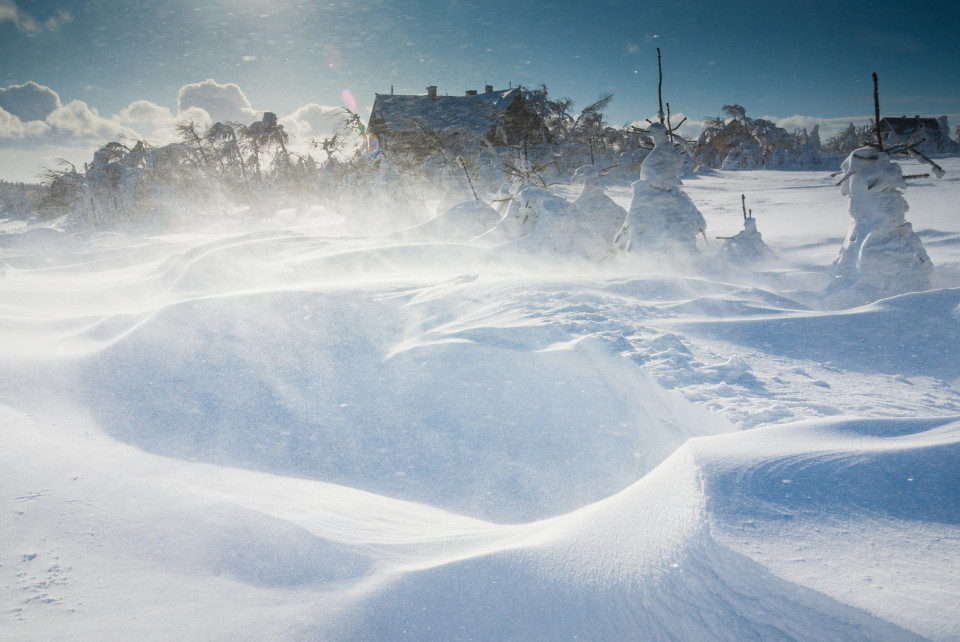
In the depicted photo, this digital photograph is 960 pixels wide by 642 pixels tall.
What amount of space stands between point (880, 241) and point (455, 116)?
29577 mm

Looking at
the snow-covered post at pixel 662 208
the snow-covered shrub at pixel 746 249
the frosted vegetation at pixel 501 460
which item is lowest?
the frosted vegetation at pixel 501 460

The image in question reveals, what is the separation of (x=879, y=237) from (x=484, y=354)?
684 cm

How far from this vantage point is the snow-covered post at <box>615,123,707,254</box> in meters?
9.38

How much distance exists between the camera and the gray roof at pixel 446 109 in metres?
30.6

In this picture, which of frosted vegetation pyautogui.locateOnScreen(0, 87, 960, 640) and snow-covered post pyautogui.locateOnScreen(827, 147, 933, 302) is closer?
frosted vegetation pyautogui.locateOnScreen(0, 87, 960, 640)

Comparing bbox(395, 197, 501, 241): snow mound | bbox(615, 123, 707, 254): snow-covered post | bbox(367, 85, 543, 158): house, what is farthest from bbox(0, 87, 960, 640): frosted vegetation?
bbox(367, 85, 543, 158): house

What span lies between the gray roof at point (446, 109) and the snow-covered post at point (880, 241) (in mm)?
25548

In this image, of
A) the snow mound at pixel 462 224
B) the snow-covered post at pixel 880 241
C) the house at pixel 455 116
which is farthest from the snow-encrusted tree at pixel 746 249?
the house at pixel 455 116

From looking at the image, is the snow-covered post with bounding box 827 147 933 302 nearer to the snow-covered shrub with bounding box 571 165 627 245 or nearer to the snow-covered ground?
the snow-covered ground

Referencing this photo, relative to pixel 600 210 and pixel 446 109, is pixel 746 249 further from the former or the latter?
pixel 446 109

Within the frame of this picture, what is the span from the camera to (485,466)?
2.71 m

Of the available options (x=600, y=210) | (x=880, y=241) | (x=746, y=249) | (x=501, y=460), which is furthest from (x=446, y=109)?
(x=501, y=460)

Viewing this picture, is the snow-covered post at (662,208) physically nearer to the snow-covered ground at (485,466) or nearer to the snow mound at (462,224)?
the snow-covered ground at (485,466)

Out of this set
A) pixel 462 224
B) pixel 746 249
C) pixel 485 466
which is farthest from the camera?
pixel 462 224
